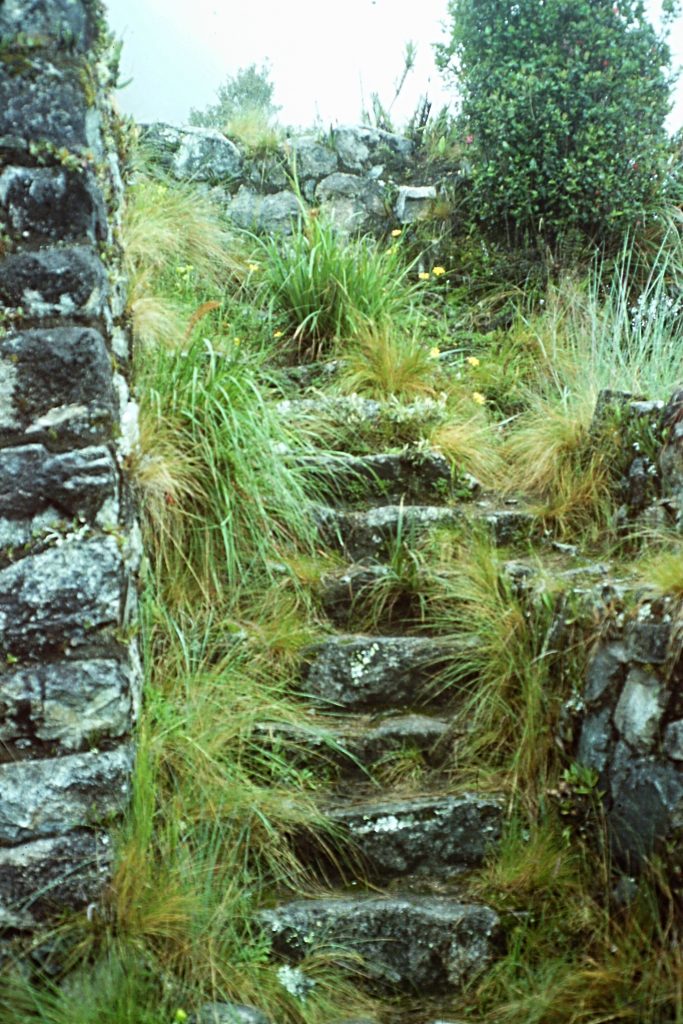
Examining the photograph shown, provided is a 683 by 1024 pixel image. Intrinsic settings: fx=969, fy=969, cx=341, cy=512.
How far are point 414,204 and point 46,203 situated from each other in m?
4.73

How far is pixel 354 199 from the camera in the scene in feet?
22.7

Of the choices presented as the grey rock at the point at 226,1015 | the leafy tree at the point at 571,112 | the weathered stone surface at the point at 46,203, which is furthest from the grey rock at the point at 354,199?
the grey rock at the point at 226,1015

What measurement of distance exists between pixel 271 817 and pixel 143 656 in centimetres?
60

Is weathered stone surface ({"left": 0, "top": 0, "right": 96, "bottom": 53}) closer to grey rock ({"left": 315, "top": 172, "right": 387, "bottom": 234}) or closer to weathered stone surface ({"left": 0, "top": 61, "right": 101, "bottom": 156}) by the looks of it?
weathered stone surface ({"left": 0, "top": 61, "right": 101, "bottom": 156})

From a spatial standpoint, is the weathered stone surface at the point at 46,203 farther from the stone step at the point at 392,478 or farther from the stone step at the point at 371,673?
the stone step at the point at 392,478

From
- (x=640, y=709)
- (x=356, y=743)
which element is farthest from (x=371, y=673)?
(x=640, y=709)

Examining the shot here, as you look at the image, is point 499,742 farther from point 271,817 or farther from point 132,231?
point 132,231

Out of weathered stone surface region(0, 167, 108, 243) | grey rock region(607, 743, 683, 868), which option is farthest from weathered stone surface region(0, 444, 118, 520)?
grey rock region(607, 743, 683, 868)

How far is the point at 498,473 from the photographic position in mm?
4473

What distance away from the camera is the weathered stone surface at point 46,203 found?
2389 millimetres

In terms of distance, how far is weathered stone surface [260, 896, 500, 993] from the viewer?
2.64 m

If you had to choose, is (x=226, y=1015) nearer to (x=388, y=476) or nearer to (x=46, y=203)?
(x=46, y=203)

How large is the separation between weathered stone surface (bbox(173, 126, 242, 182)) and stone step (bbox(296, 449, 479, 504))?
346 cm

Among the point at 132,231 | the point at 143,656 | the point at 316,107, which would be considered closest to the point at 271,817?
the point at 143,656
